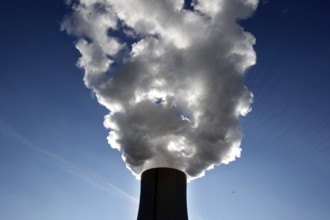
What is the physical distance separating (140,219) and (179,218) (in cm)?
107

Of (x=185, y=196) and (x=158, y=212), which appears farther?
(x=185, y=196)

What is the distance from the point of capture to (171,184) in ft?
28.9

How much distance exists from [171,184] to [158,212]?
84cm

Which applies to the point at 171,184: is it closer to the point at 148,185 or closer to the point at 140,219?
the point at 148,185

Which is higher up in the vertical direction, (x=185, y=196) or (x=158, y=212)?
(x=185, y=196)

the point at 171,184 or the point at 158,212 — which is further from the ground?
the point at 171,184

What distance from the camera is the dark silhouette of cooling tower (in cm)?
843

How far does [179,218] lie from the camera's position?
8.42 meters

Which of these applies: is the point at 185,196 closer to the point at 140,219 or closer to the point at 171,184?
the point at 171,184

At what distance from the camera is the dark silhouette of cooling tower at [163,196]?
8.43m

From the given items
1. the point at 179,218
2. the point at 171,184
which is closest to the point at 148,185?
the point at 171,184

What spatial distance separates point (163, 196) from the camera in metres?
8.56

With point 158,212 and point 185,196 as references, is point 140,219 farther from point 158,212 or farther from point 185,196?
point 185,196

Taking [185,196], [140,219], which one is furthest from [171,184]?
[140,219]
